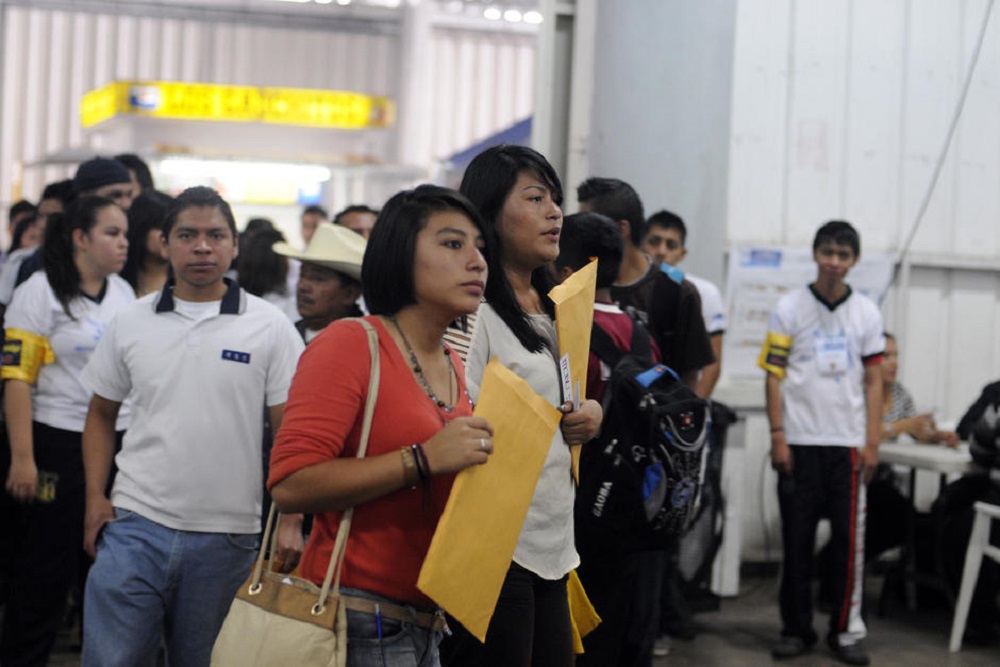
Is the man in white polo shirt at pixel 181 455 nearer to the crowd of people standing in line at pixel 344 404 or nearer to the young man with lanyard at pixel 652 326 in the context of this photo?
the crowd of people standing in line at pixel 344 404

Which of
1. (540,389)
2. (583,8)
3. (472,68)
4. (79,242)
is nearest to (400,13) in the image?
(472,68)

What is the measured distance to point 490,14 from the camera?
21.5 m

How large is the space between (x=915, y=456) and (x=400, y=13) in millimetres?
16471

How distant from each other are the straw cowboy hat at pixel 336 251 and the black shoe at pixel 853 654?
115 inches

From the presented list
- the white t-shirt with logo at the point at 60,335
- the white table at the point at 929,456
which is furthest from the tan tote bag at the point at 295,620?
the white table at the point at 929,456

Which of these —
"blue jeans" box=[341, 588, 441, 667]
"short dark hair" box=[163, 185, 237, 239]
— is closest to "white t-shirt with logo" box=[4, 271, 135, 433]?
"short dark hair" box=[163, 185, 237, 239]

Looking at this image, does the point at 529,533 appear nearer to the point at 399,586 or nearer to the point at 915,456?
the point at 399,586

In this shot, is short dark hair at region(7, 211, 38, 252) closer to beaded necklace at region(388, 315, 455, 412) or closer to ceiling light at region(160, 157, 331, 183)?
beaded necklace at region(388, 315, 455, 412)

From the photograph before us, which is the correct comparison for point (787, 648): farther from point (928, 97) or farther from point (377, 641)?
point (377, 641)

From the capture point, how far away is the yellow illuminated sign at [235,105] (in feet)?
48.3

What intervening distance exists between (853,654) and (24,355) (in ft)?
11.7

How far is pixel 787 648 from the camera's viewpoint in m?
5.50

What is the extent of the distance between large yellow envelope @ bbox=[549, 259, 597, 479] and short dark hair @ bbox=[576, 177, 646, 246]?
4.35ft

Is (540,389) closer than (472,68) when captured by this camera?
Yes
